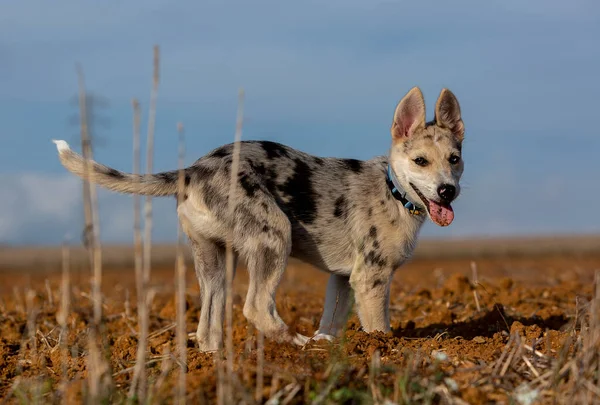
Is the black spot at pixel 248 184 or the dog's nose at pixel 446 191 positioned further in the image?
the dog's nose at pixel 446 191

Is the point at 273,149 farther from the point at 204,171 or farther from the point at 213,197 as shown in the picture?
the point at 213,197

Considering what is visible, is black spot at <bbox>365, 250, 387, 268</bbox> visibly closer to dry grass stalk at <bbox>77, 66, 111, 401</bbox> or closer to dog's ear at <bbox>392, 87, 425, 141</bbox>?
dog's ear at <bbox>392, 87, 425, 141</bbox>

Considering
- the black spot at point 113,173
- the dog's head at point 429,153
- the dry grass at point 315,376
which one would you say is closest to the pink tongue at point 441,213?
the dog's head at point 429,153

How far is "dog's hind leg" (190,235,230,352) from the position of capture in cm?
730

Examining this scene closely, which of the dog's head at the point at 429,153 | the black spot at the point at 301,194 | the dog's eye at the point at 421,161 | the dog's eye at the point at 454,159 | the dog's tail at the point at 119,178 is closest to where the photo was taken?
the dog's tail at the point at 119,178

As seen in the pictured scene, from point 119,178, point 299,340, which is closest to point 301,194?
point 299,340

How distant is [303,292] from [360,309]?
17.3ft

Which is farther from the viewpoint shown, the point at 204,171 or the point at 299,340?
the point at 299,340

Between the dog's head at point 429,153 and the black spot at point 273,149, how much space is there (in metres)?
1.12

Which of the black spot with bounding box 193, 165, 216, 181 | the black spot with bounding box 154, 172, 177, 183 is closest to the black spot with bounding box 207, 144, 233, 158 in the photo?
the black spot with bounding box 193, 165, 216, 181

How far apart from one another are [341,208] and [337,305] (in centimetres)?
98

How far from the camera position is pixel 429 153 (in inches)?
305

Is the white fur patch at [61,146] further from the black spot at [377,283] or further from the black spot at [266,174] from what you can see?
the black spot at [377,283]

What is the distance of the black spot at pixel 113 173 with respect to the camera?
6.82 m
